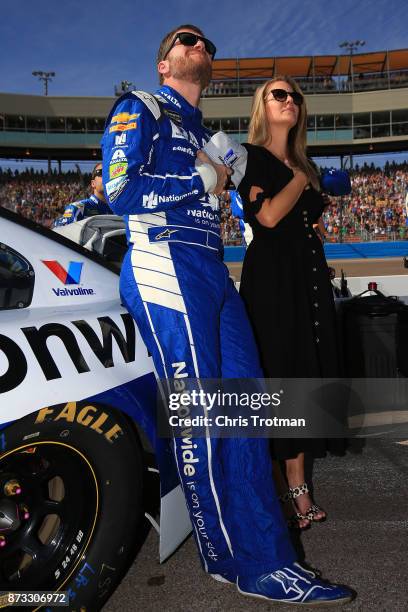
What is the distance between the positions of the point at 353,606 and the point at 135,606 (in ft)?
2.41

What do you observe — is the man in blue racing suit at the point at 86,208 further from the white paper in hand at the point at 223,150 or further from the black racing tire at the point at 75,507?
the black racing tire at the point at 75,507

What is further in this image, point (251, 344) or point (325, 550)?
point (325, 550)

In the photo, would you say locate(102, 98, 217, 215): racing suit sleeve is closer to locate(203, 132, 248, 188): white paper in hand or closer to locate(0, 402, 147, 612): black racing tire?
locate(203, 132, 248, 188): white paper in hand

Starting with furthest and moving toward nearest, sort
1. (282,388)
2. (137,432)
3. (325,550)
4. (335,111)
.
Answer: (335,111) < (282,388) < (325,550) < (137,432)

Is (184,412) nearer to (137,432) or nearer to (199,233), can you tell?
(137,432)

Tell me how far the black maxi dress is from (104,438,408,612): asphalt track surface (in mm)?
358

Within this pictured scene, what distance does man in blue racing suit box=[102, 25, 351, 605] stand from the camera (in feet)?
6.08

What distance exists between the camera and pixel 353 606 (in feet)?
6.25

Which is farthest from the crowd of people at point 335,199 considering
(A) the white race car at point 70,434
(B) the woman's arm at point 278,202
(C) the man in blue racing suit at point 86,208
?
(A) the white race car at point 70,434

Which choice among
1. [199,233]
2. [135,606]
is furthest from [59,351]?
[135,606]

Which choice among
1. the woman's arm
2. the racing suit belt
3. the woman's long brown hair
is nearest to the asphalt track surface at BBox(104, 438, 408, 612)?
the racing suit belt

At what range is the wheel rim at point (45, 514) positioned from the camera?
5.43ft

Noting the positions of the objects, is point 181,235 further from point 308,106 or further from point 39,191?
point 308,106

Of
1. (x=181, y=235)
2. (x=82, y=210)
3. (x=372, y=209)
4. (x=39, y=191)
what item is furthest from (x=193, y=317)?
(x=39, y=191)
